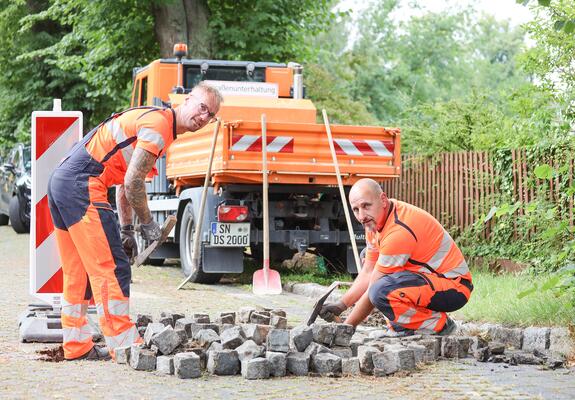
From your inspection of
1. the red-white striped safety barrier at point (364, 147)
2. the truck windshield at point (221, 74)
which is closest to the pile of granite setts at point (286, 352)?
the red-white striped safety barrier at point (364, 147)

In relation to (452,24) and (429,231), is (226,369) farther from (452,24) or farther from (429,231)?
(452,24)

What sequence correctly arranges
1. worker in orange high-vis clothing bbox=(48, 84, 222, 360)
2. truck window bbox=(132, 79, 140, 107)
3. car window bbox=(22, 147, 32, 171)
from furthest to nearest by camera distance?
car window bbox=(22, 147, 32, 171)
truck window bbox=(132, 79, 140, 107)
worker in orange high-vis clothing bbox=(48, 84, 222, 360)

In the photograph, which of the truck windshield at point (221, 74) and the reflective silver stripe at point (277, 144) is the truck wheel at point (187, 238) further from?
the truck windshield at point (221, 74)

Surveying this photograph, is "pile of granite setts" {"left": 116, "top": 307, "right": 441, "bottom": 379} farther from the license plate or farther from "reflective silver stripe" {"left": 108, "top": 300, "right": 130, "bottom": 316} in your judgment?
the license plate

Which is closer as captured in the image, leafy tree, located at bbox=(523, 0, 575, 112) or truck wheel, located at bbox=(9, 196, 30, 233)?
leafy tree, located at bbox=(523, 0, 575, 112)

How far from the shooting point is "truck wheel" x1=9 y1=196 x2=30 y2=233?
22094 mm

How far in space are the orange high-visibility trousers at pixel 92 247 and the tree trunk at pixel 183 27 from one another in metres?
13.4

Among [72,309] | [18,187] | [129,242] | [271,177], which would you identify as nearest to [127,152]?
[129,242]

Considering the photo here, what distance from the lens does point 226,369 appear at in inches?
239

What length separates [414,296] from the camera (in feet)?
23.4

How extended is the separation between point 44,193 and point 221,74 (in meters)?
7.01

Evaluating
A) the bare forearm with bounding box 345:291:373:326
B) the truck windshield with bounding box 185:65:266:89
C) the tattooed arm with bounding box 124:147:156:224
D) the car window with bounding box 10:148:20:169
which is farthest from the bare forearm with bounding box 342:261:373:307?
the car window with bounding box 10:148:20:169

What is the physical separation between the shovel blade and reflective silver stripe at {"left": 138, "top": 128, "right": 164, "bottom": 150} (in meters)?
5.21

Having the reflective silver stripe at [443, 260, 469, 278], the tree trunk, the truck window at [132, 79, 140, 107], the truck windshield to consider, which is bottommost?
the reflective silver stripe at [443, 260, 469, 278]
